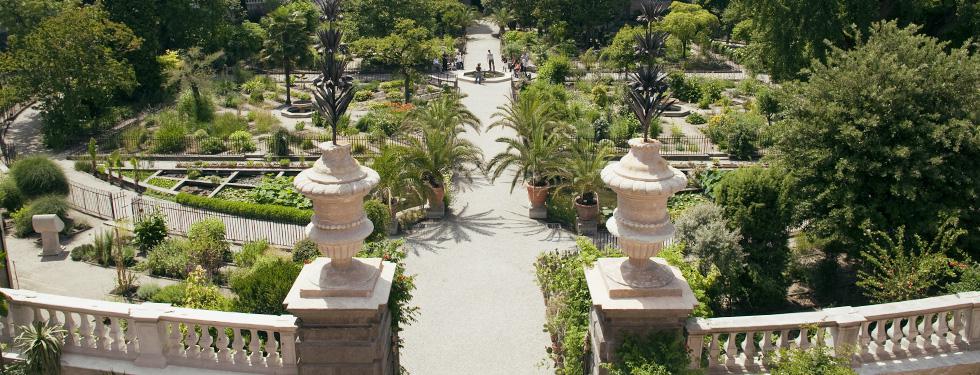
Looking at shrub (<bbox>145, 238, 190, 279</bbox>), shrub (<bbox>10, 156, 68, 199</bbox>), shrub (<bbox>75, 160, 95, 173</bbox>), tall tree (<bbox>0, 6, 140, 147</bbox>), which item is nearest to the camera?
shrub (<bbox>145, 238, 190, 279</bbox>)

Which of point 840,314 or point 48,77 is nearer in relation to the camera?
point 840,314

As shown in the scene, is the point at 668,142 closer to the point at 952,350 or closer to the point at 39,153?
the point at 952,350

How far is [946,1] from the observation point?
28484 millimetres

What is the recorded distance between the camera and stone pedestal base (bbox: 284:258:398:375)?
362 inches

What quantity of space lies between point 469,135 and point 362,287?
78.5 feet

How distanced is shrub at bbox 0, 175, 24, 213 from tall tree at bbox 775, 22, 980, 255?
2208 cm

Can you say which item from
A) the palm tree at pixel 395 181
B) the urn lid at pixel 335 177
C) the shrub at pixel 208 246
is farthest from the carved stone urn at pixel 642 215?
the shrub at pixel 208 246

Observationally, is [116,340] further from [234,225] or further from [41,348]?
[234,225]

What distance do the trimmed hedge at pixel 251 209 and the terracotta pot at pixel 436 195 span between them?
134 inches

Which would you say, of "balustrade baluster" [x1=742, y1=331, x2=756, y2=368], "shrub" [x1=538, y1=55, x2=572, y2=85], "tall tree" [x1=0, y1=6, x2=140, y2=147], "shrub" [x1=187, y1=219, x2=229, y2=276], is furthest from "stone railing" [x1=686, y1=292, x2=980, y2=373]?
"shrub" [x1=538, y1=55, x2=572, y2=85]

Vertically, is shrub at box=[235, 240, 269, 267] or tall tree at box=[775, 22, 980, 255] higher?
tall tree at box=[775, 22, 980, 255]

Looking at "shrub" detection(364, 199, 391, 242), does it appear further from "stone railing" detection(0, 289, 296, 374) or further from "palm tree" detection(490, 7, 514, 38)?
"palm tree" detection(490, 7, 514, 38)

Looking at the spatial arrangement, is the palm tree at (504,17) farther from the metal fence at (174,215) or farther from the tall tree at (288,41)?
the metal fence at (174,215)

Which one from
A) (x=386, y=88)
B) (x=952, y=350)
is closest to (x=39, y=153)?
(x=386, y=88)
